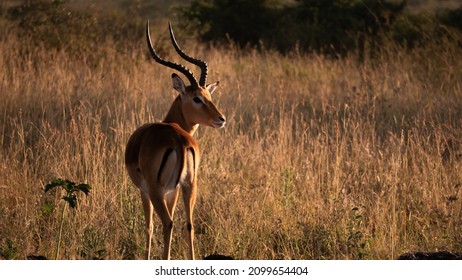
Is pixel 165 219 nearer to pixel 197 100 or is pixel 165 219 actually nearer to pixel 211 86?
pixel 197 100

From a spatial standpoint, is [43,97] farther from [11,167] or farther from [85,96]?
[11,167]

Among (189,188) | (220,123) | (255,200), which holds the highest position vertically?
(220,123)

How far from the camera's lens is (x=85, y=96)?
10.3 meters

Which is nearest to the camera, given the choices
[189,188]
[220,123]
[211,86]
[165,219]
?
[165,219]

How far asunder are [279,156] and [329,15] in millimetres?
13095

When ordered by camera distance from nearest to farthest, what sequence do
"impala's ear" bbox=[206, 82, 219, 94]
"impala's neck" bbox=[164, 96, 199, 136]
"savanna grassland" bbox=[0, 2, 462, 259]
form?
"savanna grassland" bbox=[0, 2, 462, 259], "impala's neck" bbox=[164, 96, 199, 136], "impala's ear" bbox=[206, 82, 219, 94]

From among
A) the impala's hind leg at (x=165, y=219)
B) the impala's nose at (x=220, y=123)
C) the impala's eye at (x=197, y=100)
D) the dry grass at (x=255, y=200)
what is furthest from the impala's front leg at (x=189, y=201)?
the impala's eye at (x=197, y=100)

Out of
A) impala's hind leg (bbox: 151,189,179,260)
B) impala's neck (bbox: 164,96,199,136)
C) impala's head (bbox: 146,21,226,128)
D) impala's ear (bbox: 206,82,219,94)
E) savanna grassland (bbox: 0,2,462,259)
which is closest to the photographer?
impala's hind leg (bbox: 151,189,179,260)

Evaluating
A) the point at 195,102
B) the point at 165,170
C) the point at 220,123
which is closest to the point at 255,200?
the point at 220,123

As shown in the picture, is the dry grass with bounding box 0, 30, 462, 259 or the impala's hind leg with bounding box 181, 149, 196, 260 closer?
the impala's hind leg with bounding box 181, 149, 196, 260

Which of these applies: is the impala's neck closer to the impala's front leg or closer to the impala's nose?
the impala's nose

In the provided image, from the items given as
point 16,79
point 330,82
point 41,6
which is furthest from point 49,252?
point 41,6

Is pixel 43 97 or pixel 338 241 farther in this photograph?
pixel 43 97

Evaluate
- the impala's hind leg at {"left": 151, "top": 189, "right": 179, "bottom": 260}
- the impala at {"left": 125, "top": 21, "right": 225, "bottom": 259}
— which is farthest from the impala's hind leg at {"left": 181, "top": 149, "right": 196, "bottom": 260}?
the impala's hind leg at {"left": 151, "top": 189, "right": 179, "bottom": 260}
